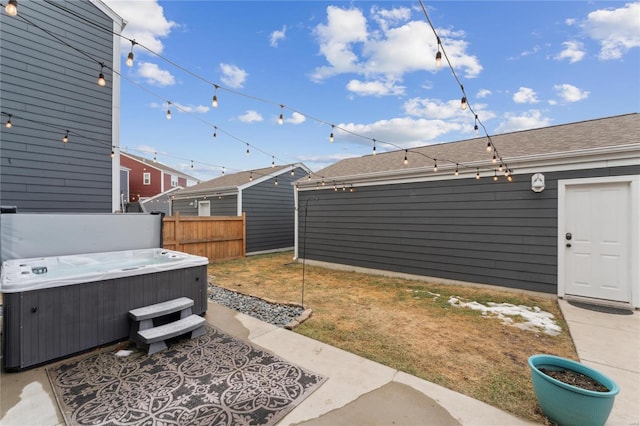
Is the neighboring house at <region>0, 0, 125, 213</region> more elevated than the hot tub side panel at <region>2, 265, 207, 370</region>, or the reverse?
the neighboring house at <region>0, 0, 125, 213</region>

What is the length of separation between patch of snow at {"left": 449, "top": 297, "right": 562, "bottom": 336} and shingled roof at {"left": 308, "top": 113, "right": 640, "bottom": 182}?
2610 millimetres

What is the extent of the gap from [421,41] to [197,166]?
26.2 ft

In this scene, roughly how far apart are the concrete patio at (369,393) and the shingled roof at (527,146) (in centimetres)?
302

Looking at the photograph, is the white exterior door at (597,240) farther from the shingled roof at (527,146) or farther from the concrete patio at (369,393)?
the concrete patio at (369,393)

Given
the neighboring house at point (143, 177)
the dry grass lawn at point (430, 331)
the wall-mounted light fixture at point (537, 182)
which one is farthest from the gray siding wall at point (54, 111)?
the neighboring house at point (143, 177)

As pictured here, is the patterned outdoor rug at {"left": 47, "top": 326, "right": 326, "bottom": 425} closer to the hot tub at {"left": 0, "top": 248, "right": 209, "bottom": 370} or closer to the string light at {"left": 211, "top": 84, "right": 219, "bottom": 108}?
the hot tub at {"left": 0, "top": 248, "right": 209, "bottom": 370}

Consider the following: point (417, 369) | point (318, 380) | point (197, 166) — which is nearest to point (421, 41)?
point (417, 369)

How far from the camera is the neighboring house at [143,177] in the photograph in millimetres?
20681

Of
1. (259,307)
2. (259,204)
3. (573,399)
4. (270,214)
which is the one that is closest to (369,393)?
(573,399)

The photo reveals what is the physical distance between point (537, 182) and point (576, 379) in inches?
160

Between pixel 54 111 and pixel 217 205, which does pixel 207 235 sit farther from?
pixel 54 111

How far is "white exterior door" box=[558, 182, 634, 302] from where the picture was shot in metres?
4.23

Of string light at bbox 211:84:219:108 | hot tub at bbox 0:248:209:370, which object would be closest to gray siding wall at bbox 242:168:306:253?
string light at bbox 211:84:219:108

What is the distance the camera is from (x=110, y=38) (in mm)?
5969
